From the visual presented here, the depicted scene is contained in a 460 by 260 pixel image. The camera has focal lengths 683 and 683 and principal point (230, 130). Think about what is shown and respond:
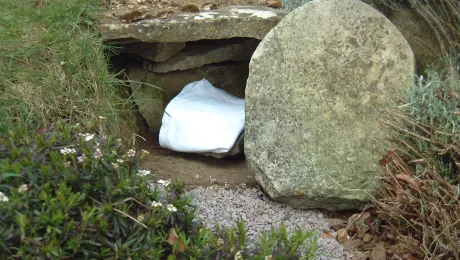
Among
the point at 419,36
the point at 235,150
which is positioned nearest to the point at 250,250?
the point at 235,150

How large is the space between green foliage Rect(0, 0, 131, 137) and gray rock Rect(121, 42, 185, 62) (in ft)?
0.98

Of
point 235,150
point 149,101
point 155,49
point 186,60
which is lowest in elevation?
point 235,150

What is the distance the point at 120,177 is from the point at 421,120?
4.61 feet

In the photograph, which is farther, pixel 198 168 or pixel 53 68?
pixel 198 168

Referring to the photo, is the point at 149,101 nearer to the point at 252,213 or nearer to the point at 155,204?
the point at 252,213

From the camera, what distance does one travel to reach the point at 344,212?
12.2 feet

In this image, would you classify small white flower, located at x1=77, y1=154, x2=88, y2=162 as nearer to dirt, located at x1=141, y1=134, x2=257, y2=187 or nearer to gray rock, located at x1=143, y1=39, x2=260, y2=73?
dirt, located at x1=141, y1=134, x2=257, y2=187

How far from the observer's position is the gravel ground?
11.5 ft

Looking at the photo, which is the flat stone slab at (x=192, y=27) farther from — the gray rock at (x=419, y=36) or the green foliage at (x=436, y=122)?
the green foliage at (x=436, y=122)

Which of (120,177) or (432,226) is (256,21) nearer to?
(432,226)

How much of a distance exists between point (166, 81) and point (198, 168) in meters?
0.78

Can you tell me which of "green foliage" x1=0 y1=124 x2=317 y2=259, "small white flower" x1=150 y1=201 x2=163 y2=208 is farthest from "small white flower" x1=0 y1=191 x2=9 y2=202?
"small white flower" x1=150 y1=201 x2=163 y2=208

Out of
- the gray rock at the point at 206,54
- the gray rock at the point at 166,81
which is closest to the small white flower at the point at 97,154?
the gray rock at the point at 166,81

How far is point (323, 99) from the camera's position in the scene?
3.63 m
